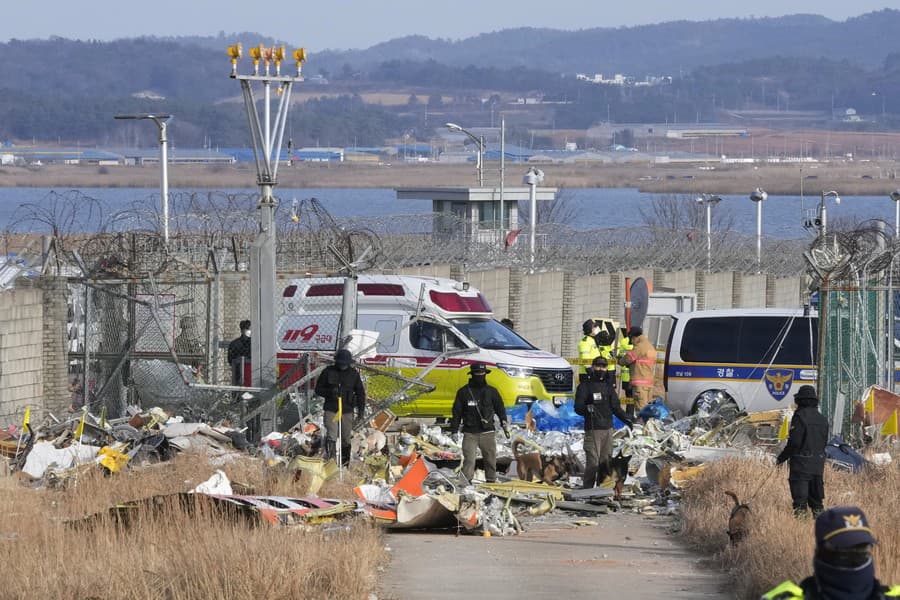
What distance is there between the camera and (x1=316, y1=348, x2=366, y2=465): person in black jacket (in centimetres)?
1728

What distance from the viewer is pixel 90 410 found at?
20.3 metres

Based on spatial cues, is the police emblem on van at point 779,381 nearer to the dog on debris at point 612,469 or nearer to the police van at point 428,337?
the police van at point 428,337

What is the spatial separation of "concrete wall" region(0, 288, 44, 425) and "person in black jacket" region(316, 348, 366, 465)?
4554mm

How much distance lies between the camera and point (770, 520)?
12.7 m

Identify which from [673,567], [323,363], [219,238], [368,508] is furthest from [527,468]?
[219,238]

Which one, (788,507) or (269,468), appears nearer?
(788,507)

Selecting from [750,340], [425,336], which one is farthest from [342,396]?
[750,340]

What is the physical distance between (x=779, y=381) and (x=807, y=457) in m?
10.2

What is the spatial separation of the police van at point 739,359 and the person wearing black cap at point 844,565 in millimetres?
16460

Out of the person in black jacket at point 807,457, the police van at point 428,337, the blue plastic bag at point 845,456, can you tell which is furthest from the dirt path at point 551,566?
the police van at point 428,337

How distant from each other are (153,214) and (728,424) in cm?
898

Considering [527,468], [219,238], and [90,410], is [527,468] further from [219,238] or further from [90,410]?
[219,238]

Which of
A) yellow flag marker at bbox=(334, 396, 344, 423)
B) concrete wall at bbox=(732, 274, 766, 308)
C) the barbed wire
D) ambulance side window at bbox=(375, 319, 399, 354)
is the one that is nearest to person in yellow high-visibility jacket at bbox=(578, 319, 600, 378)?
ambulance side window at bbox=(375, 319, 399, 354)

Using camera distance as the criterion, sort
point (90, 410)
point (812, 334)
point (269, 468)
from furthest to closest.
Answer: point (812, 334), point (90, 410), point (269, 468)
